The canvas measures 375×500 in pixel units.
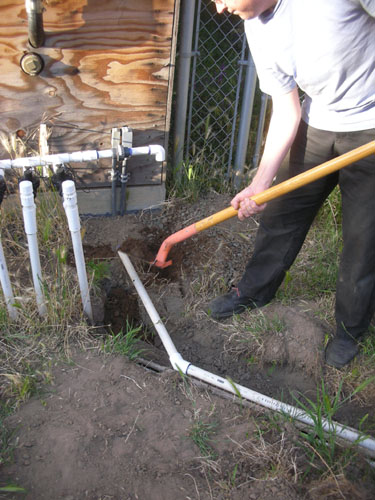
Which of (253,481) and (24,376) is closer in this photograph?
(253,481)

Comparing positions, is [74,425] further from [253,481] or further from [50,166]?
→ [50,166]

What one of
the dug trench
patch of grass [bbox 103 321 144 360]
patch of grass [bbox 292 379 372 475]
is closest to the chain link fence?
the dug trench

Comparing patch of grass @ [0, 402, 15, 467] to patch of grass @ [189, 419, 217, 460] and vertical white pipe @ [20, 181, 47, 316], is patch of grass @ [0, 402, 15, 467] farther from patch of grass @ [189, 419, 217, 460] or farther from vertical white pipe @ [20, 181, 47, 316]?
patch of grass @ [189, 419, 217, 460]

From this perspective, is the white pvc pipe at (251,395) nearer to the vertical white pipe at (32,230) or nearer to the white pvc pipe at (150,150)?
the vertical white pipe at (32,230)

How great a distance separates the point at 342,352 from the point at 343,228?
0.64 m

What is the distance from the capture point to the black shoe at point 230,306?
2715 millimetres

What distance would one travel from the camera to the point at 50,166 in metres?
2.95

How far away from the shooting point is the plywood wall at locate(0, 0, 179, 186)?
2629 millimetres

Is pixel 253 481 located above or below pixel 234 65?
below

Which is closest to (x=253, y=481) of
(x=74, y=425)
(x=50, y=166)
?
(x=74, y=425)

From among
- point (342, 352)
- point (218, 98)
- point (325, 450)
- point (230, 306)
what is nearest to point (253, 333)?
point (230, 306)

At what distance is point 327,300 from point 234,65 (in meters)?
1.96

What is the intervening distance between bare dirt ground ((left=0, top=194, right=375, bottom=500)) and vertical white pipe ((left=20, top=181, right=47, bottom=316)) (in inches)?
12.1

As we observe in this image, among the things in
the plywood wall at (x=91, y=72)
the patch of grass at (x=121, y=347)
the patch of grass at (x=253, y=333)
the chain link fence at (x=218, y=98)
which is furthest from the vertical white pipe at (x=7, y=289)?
the chain link fence at (x=218, y=98)
